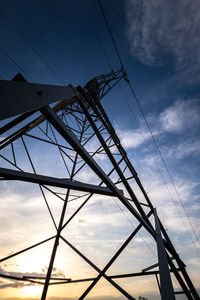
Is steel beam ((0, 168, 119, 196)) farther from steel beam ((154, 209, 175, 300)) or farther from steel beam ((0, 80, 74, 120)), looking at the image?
steel beam ((154, 209, 175, 300))

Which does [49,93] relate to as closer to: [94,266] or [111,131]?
[111,131]

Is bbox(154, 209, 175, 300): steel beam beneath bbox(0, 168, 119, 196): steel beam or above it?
beneath

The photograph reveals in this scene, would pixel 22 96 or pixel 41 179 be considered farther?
pixel 41 179

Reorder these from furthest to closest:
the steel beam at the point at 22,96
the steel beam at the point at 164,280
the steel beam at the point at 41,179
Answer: the steel beam at the point at 41,179
the steel beam at the point at 164,280
the steel beam at the point at 22,96

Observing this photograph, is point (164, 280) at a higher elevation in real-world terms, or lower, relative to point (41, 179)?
lower

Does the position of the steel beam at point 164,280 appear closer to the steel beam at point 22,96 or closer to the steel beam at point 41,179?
the steel beam at point 41,179

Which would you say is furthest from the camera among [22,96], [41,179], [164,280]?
[41,179]

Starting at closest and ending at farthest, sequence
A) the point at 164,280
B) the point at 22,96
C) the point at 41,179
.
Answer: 1. the point at 22,96
2. the point at 164,280
3. the point at 41,179

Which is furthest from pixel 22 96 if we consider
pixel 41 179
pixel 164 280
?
pixel 164 280

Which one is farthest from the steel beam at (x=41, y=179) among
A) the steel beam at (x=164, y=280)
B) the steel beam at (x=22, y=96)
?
the steel beam at (x=164, y=280)

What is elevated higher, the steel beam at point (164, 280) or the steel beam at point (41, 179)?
the steel beam at point (41, 179)

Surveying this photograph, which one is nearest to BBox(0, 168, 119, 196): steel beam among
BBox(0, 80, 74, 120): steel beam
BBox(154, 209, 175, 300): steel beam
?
BBox(0, 80, 74, 120): steel beam

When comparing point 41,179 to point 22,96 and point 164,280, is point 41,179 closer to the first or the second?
point 22,96

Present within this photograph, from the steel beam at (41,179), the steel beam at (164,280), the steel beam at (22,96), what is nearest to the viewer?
the steel beam at (22,96)
